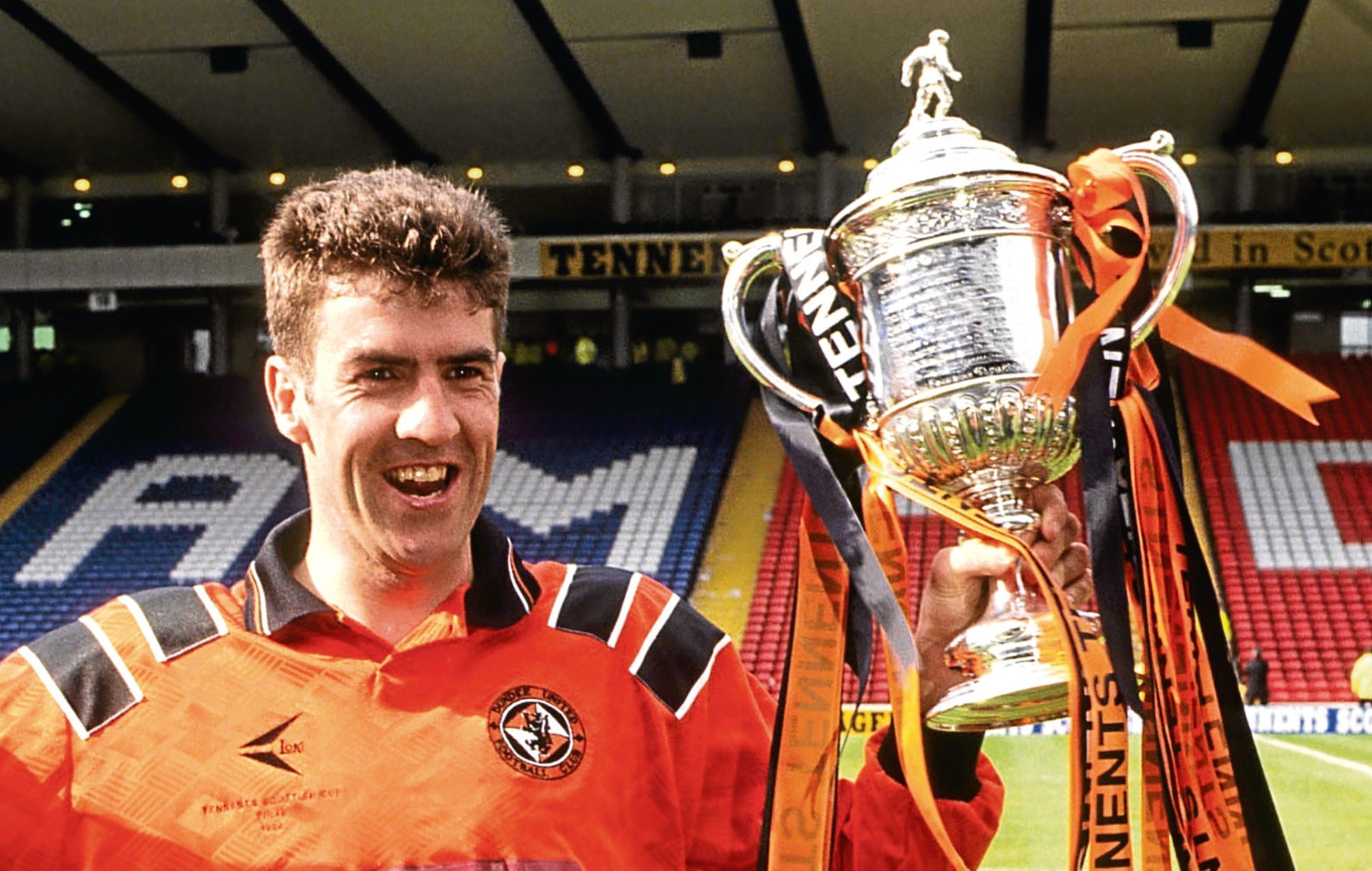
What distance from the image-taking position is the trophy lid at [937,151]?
2010 millimetres

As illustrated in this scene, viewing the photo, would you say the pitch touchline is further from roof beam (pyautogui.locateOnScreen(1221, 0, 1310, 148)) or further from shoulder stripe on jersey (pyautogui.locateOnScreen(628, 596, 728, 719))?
shoulder stripe on jersey (pyautogui.locateOnScreen(628, 596, 728, 719))

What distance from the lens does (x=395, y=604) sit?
6.66 ft

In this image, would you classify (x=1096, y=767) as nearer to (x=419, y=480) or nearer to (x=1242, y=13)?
(x=419, y=480)

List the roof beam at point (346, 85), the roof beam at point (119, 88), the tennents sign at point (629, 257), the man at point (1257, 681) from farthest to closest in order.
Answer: the tennents sign at point (629, 257), the roof beam at point (119, 88), the roof beam at point (346, 85), the man at point (1257, 681)

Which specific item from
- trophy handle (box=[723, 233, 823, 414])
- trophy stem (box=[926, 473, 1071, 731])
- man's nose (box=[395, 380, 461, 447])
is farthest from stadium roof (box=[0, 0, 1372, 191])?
man's nose (box=[395, 380, 461, 447])

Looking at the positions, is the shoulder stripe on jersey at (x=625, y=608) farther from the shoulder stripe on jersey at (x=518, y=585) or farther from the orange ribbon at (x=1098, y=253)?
the orange ribbon at (x=1098, y=253)

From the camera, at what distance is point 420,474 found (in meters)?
1.90

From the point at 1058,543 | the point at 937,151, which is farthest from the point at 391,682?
the point at 937,151

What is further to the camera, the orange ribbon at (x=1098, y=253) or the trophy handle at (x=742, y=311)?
the trophy handle at (x=742, y=311)

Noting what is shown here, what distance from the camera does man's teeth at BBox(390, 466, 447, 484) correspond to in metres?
1.90

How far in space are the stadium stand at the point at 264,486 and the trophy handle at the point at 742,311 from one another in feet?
47.6

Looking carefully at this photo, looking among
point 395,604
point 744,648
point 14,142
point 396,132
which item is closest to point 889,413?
point 395,604

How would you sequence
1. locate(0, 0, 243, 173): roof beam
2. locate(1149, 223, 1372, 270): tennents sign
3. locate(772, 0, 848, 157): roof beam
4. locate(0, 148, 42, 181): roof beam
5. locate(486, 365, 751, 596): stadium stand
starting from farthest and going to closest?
1. locate(0, 148, 42, 181): roof beam
2. locate(1149, 223, 1372, 270): tennents sign
3. locate(486, 365, 751, 596): stadium stand
4. locate(0, 0, 243, 173): roof beam
5. locate(772, 0, 848, 157): roof beam

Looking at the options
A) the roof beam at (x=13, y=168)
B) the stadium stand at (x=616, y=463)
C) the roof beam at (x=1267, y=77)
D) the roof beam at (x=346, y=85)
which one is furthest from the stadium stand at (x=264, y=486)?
the roof beam at (x=1267, y=77)
